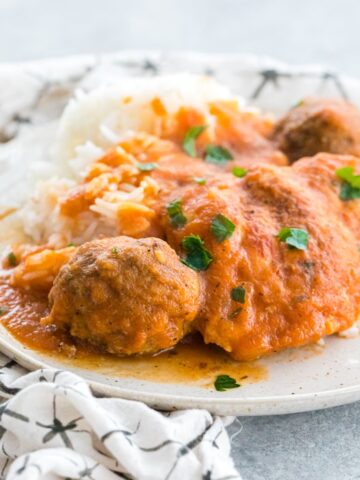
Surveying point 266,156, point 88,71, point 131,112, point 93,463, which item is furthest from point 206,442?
point 88,71

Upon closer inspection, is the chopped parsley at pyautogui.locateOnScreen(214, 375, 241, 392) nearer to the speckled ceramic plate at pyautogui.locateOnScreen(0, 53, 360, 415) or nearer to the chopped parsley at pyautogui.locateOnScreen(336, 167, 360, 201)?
the speckled ceramic plate at pyautogui.locateOnScreen(0, 53, 360, 415)

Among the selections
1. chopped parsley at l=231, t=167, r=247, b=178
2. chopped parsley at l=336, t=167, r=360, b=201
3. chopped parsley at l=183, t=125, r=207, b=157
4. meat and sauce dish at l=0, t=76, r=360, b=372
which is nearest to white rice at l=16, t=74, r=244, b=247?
meat and sauce dish at l=0, t=76, r=360, b=372

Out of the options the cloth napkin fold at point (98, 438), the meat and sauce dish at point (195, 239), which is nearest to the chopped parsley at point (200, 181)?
the meat and sauce dish at point (195, 239)

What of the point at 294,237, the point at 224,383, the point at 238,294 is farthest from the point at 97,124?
the point at 224,383

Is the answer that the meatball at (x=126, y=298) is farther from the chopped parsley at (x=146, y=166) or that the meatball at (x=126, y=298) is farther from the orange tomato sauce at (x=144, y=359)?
the chopped parsley at (x=146, y=166)

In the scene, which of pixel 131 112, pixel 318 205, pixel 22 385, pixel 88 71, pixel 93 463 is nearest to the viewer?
pixel 93 463

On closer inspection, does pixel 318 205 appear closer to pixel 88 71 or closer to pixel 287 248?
pixel 287 248
